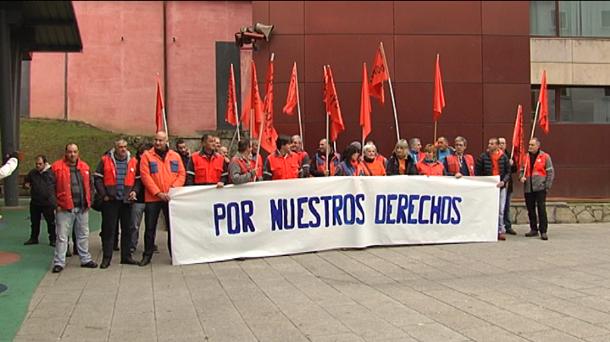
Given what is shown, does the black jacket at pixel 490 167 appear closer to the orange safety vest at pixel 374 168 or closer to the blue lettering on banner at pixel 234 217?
the orange safety vest at pixel 374 168

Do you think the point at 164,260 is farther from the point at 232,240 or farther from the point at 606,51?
the point at 606,51

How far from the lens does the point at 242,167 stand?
9445 millimetres

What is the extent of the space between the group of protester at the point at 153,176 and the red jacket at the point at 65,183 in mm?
13

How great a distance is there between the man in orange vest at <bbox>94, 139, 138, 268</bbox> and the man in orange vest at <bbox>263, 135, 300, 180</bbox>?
2104 millimetres

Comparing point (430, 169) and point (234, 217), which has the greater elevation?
point (430, 169)

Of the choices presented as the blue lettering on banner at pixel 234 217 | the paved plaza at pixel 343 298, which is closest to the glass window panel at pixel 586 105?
the paved plaza at pixel 343 298

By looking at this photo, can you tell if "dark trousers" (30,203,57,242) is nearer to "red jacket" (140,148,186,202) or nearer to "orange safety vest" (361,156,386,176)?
"red jacket" (140,148,186,202)

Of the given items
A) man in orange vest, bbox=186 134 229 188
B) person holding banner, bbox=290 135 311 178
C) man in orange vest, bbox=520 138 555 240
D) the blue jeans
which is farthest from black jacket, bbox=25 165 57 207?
man in orange vest, bbox=520 138 555 240

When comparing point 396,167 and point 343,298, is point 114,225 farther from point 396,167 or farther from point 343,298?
point 396,167

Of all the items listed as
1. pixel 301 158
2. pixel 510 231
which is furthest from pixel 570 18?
pixel 301 158

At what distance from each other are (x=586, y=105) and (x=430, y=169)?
1108 centimetres

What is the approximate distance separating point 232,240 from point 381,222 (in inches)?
96.9

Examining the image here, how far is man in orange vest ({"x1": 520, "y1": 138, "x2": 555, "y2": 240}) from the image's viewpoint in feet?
37.0

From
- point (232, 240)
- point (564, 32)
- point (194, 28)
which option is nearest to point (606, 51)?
point (564, 32)
